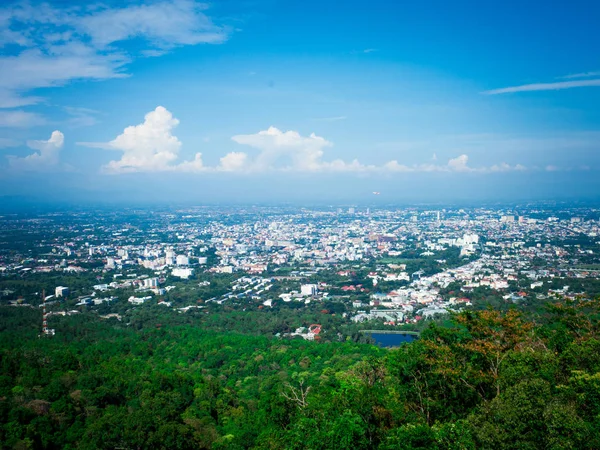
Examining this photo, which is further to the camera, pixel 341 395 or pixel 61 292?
pixel 61 292

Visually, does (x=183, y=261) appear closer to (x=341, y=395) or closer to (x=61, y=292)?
(x=61, y=292)

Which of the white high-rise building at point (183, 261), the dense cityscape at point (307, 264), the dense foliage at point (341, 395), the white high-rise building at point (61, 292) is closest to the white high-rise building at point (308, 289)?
the dense cityscape at point (307, 264)

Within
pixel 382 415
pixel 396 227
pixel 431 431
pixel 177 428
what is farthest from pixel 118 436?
pixel 396 227

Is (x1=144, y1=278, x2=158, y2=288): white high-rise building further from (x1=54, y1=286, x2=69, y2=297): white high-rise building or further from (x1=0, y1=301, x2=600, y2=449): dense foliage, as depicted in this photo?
(x1=0, y1=301, x2=600, y2=449): dense foliage

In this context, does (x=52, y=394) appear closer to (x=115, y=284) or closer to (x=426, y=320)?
(x=426, y=320)

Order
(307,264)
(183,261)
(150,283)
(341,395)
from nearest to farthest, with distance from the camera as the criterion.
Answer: (341,395) → (150,283) → (183,261) → (307,264)

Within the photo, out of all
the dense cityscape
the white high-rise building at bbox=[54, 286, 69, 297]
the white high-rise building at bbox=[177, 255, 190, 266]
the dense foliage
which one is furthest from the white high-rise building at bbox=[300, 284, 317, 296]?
the white high-rise building at bbox=[54, 286, 69, 297]

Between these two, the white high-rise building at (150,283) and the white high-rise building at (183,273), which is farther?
the white high-rise building at (183,273)

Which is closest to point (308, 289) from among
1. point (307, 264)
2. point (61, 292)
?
point (307, 264)

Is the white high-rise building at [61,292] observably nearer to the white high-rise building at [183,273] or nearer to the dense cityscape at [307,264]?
the dense cityscape at [307,264]
